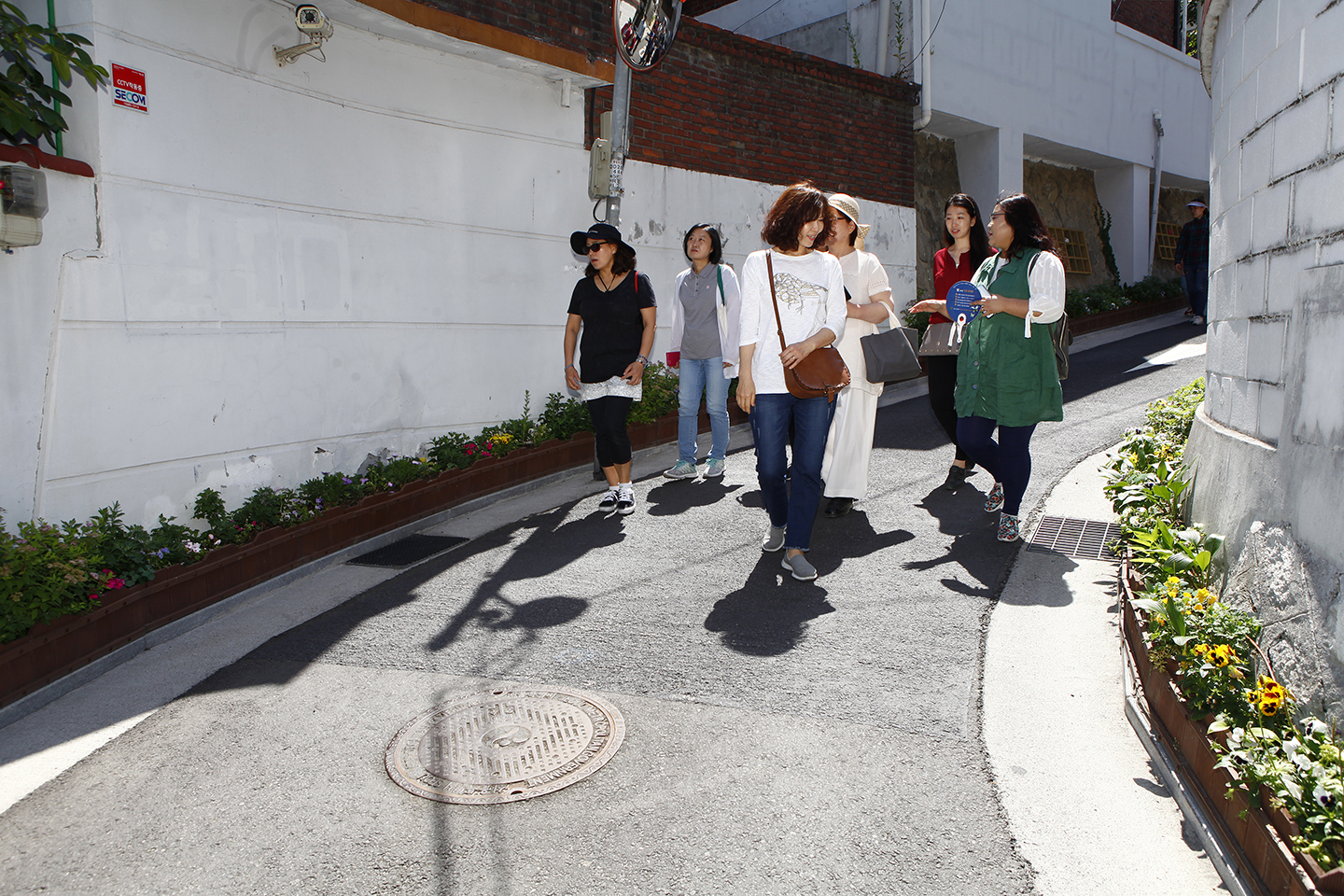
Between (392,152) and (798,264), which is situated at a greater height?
(392,152)

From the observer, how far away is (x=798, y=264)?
4668 millimetres

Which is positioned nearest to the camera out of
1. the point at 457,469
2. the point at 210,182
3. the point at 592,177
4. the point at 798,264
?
the point at 798,264

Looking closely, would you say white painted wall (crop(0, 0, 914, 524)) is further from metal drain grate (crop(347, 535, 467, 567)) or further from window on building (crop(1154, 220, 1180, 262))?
window on building (crop(1154, 220, 1180, 262))

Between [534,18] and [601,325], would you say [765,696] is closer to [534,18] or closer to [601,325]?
[601,325]

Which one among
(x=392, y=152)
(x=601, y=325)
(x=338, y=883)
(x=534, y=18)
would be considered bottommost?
(x=338, y=883)

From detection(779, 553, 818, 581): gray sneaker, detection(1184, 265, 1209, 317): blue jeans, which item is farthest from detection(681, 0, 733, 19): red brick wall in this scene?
detection(779, 553, 818, 581): gray sneaker

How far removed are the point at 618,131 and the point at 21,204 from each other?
469cm

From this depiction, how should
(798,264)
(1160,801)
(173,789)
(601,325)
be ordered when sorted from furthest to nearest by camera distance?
(601,325), (798,264), (173,789), (1160,801)

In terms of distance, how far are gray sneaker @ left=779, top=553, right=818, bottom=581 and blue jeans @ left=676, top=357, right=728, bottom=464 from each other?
2.33 meters

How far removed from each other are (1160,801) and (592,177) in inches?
Answer: 281

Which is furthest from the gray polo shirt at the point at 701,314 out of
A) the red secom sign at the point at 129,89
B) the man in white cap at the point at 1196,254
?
the man in white cap at the point at 1196,254

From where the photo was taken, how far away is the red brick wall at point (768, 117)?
988 cm

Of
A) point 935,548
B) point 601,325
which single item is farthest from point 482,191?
point 935,548

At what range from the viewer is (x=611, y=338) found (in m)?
6.29
